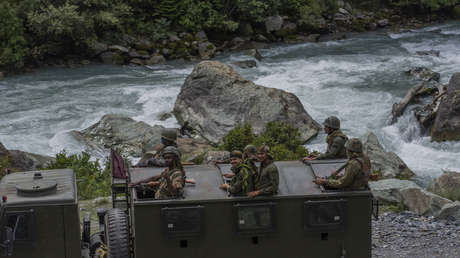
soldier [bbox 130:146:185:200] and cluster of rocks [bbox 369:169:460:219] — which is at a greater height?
soldier [bbox 130:146:185:200]

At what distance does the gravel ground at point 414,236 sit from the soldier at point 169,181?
4494 mm

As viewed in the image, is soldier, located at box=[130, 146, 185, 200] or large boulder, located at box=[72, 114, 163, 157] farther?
large boulder, located at box=[72, 114, 163, 157]

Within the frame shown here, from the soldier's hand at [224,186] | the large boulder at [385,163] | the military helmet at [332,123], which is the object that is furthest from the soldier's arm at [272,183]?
the large boulder at [385,163]

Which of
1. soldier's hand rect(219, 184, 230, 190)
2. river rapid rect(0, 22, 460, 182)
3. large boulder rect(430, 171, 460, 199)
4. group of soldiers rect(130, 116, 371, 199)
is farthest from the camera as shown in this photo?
river rapid rect(0, 22, 460, 182)

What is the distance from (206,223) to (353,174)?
2.32m

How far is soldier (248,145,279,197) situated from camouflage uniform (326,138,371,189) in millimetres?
862

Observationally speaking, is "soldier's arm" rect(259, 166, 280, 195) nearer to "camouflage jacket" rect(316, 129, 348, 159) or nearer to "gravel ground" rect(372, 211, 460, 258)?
"camouflage jacket" rect(316, 129, 348, 159)

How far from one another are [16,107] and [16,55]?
246 inches

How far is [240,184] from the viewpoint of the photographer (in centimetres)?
988

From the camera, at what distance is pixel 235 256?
33.0 ft

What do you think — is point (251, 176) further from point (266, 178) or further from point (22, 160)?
point (22, 160)

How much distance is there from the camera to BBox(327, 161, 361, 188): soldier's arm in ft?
33.1

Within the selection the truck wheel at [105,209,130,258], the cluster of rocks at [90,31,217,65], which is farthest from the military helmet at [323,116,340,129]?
the cluster of rocks at [90,31,217,65]

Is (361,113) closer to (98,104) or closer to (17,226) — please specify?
(98,104)
